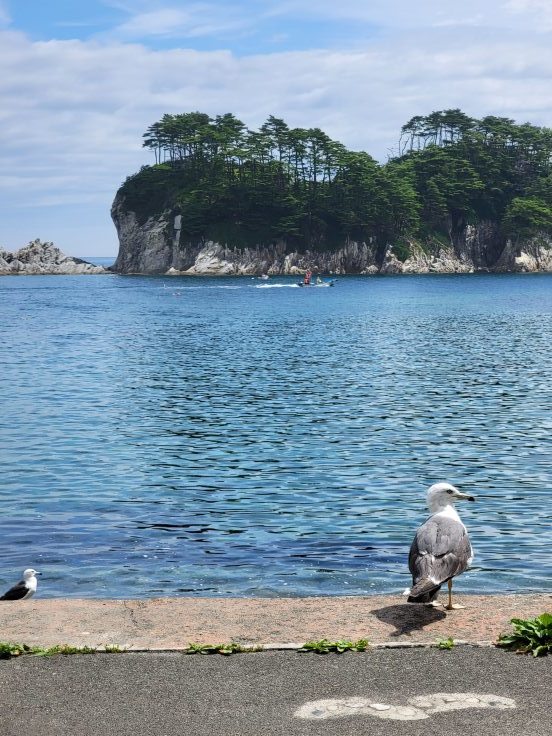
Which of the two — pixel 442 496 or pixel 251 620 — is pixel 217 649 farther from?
pixel 442 496

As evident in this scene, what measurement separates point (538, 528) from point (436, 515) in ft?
25.0

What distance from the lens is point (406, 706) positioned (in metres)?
8.85

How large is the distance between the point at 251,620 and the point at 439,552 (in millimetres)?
2423

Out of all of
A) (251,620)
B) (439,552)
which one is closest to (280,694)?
(251,620)

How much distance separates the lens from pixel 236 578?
16.2m

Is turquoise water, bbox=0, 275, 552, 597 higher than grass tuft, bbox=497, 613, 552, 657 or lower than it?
lower

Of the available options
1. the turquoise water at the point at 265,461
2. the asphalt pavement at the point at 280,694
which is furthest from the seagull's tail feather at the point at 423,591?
the turquoise water at the point at 265,461

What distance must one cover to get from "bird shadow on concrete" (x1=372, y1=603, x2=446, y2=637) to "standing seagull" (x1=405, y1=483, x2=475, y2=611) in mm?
209

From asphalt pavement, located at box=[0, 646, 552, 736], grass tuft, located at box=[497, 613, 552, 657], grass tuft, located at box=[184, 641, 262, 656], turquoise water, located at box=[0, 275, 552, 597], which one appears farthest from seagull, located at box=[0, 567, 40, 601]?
grass tuft, located at box=[497, 613, 552, 657]

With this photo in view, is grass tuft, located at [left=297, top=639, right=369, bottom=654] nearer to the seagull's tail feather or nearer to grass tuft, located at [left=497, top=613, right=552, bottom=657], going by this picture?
the seagull's tail feather

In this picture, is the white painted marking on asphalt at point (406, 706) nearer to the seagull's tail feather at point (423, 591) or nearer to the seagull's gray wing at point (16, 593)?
the seagull's tail feather at point (423, 591)

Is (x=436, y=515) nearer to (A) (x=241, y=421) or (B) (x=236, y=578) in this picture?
(B) (x=236, y=578)

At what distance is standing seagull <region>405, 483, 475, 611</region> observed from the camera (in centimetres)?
1100

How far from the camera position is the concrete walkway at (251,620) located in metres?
10.9
